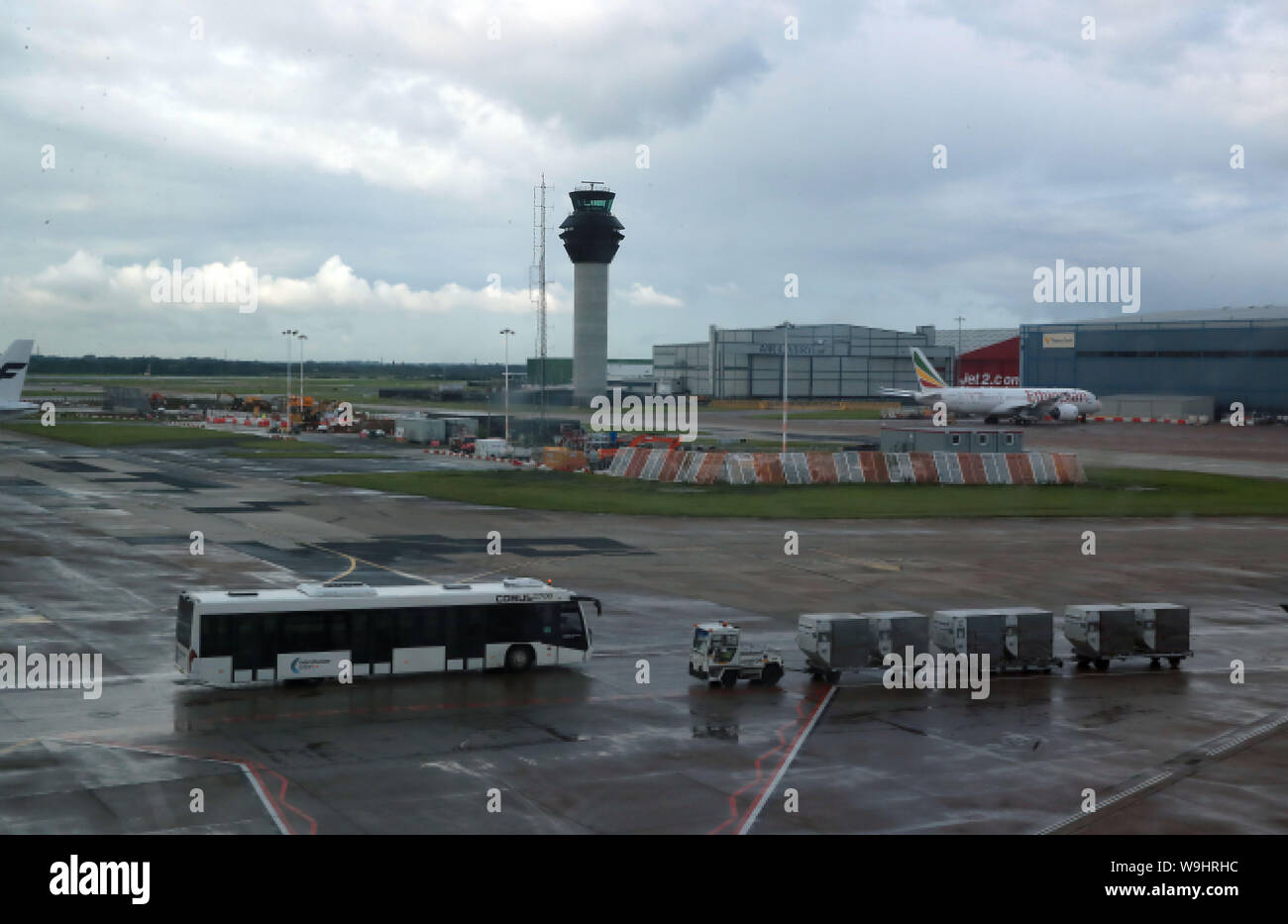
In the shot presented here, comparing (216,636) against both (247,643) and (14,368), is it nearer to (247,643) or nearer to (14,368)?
(247,643)

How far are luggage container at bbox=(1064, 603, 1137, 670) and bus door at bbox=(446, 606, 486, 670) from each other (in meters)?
16.5

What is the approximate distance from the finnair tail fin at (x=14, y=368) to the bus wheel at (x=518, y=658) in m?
74.8

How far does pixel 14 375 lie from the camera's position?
93.9 metres

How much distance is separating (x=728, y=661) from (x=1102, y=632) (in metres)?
11.1

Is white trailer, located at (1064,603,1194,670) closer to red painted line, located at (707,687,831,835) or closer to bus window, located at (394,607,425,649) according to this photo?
red painted line, located at (707,687,831,835)

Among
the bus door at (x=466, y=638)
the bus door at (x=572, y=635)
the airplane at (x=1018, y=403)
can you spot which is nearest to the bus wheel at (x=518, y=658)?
the bus door at (x=466, y=638)

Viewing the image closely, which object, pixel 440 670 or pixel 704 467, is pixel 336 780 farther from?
pixel 704 467

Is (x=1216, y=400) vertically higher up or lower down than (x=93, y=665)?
higher up

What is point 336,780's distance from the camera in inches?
924

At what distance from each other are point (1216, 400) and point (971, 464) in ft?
313

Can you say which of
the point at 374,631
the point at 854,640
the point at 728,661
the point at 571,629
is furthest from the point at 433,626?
the point at 854,640

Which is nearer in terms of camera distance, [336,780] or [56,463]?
[336,780]
